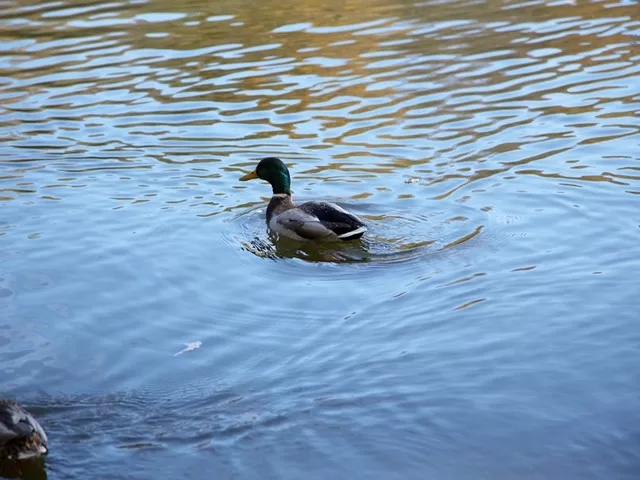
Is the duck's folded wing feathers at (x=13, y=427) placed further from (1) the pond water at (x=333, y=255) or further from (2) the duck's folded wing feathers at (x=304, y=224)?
(2) the duck's folded wing feathers at (x=304, y=224)

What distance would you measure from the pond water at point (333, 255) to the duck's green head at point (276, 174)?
1.29 ft

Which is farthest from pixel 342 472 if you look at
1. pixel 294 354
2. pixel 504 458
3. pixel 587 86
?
pixel 587 86

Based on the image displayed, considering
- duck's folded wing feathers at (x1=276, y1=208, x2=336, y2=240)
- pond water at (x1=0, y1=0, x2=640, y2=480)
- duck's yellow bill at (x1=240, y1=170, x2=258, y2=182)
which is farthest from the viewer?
duck's yellow bill at (x1=240, y1=170, x2=258, y2=182)

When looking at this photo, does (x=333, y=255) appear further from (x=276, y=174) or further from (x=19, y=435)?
(x=19, y=435)

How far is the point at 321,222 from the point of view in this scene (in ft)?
32.2

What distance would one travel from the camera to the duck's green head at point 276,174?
1062 cm

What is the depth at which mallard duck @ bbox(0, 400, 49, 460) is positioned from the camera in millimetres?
5824

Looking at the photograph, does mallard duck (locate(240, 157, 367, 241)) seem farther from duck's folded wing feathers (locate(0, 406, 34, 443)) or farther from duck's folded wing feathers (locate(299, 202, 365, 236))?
duck's folded wing feathers (locate(0, 406, 34, 443))

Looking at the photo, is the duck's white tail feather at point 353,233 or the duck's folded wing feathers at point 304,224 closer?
the duck's white tail feather at point 353,233

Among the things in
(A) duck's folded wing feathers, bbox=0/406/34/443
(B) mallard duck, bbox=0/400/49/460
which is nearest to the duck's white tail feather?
(B) mallard duck, bbox=0/400/49/460

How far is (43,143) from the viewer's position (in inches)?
504

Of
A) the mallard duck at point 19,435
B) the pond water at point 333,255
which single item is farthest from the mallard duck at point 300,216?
the mallard duck at point 19,435

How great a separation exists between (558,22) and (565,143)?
6128 mm

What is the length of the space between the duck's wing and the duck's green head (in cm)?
46
